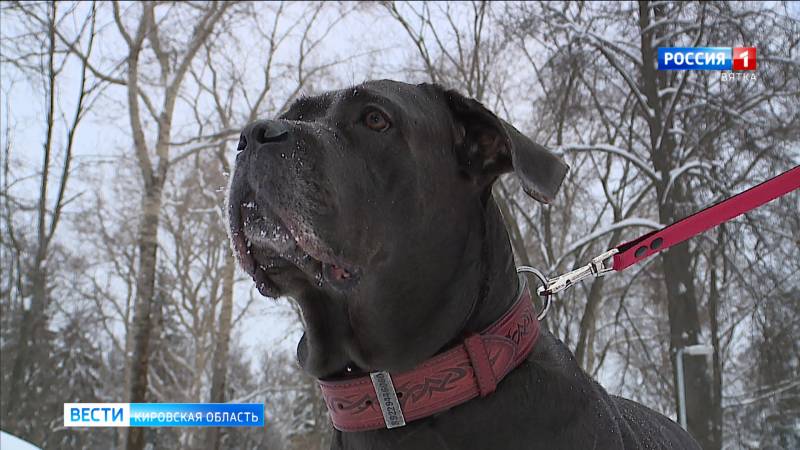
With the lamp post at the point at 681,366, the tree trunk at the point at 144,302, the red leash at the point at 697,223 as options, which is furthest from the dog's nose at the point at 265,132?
the tree trunk at the point at 144,302

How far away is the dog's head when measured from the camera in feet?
6.32

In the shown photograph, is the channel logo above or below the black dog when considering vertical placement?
above

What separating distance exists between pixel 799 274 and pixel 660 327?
8.96m

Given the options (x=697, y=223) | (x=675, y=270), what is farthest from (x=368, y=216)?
(x=675, y=270)

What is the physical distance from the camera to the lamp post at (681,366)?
10.0 metres

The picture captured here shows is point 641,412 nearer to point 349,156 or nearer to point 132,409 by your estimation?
point 349,156

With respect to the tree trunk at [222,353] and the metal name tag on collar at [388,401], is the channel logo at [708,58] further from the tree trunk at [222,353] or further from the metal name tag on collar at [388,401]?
the tree trunk at [222,353]

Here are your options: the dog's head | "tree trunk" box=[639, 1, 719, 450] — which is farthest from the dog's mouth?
"tree trunk" box=[639, 1, 719, 450]

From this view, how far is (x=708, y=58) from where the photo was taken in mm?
10672

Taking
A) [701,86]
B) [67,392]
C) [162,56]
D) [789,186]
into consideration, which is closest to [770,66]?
[701,86]

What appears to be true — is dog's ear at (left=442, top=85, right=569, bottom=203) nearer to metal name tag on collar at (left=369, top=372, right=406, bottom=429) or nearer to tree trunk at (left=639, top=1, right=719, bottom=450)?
metal name tag on collar at (left=369, top=372, right=406, bottom=429)

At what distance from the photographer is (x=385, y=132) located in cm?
216
